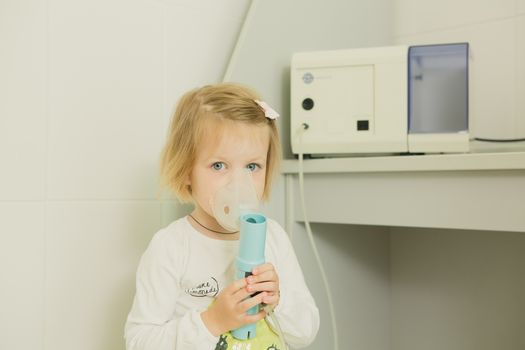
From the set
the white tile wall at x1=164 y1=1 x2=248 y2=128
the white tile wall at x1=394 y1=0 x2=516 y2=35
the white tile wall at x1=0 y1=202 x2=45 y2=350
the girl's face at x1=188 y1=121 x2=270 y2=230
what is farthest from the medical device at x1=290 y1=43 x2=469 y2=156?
the white tile wall at x1=0 y1=202 x2=45 y2=350

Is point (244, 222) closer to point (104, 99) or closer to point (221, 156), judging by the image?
Result: point (221, 156)

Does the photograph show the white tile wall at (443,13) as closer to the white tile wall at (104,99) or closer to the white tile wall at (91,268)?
the white tile wall at (104,99)

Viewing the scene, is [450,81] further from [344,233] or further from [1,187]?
[1,187]

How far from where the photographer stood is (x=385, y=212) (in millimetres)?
942

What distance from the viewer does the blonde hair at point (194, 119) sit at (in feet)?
2.52

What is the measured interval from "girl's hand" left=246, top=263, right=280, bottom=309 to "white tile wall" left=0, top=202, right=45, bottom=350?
399 mm

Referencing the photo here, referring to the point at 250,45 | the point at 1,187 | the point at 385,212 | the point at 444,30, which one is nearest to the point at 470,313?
the point at 385,212

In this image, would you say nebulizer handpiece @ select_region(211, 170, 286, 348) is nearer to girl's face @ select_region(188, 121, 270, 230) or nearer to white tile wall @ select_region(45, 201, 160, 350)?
girl's face @ select_region(188, 121, 270, 230)

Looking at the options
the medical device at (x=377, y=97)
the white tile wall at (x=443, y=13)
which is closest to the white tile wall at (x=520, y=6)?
the white tile wall at (x=443, y=13)

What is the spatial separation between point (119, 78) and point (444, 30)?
0.91 meters

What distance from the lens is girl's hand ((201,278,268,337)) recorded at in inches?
26.0

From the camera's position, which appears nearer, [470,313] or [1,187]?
[1,187]

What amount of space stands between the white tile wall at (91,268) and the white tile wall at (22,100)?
0.24 ft

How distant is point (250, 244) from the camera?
654mm
